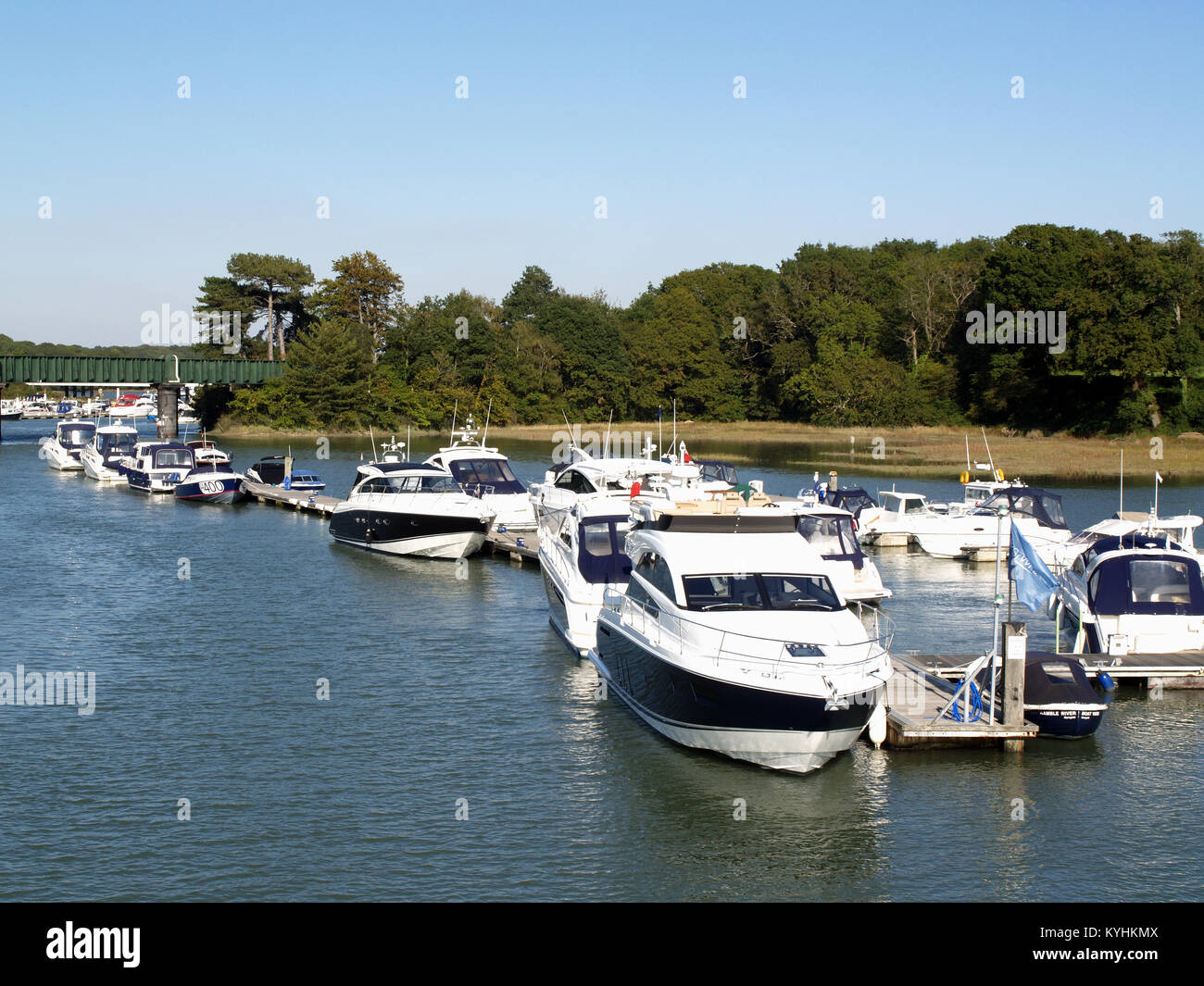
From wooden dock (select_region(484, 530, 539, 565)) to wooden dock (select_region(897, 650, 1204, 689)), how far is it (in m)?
17.2

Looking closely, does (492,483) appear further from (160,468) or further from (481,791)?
(481,791)

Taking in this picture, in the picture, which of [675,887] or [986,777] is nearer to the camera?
[675,887]

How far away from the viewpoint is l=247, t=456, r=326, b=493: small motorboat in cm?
5834

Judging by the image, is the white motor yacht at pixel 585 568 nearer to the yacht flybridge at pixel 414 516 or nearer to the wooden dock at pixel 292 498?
the yacht flybridge at pixel 414 516

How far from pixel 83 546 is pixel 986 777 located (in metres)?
33.2

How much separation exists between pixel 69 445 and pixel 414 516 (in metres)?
46.7

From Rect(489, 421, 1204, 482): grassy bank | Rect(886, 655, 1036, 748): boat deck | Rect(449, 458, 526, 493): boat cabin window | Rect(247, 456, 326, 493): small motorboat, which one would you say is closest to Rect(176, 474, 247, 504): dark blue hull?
Rect(247, 456, 326, 493): small motorboat

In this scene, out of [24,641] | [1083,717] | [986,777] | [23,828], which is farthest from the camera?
[24,641]

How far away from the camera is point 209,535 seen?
45.0 metres

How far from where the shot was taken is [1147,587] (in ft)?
74.4

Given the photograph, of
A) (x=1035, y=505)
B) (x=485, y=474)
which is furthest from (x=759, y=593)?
(x=485, y=474)
